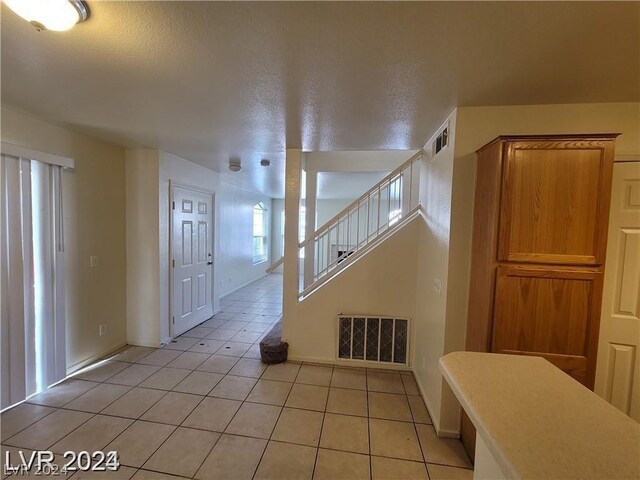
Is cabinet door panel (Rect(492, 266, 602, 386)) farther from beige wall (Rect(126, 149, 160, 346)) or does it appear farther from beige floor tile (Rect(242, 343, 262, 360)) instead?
beige wall (Rect(126, 149, 160, 346))

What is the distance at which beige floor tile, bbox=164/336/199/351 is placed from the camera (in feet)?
10.4

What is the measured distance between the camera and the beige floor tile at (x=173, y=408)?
2.00 m

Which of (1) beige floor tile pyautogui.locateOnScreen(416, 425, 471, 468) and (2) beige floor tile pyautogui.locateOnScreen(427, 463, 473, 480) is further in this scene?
(1) beige floor tile pyautogui.locateOnScreen(416, 425, 471, 468)

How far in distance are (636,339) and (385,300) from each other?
1708mm

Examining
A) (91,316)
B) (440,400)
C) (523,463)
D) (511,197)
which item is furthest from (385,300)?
(91,316)

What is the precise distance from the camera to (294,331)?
9.68 ft

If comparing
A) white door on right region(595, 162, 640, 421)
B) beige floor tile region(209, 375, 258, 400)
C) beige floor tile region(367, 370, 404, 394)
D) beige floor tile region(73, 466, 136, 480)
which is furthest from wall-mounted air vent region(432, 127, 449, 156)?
beige floor tile region(73, 466, 136, 480)

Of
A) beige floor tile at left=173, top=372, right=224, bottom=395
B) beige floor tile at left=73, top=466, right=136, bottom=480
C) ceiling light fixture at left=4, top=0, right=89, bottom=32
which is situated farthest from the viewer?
beige floor tile at left=173, top=372, right=224, bottom=395

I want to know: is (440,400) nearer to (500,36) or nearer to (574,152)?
(574,152)

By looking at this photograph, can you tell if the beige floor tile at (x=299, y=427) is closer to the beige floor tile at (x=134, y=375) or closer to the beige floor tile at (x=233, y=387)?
the beige floor tile at (x=233, y=387)

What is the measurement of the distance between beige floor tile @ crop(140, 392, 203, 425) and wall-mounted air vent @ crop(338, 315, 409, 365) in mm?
1467

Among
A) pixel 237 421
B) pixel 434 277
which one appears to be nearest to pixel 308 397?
pixel 237 421

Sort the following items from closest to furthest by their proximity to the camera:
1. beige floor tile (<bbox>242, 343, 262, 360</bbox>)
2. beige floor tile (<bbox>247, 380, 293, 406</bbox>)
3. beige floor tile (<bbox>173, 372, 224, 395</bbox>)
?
beige floor tile (<bbox>247, 380, 293, 406</bbox>) → beige floor tile (<bbox>173, 372, 224, 395</bbox>) → beige floor tile (<bbox>242, 343, 262, 360</bbox>)

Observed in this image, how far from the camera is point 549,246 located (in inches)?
57.8
